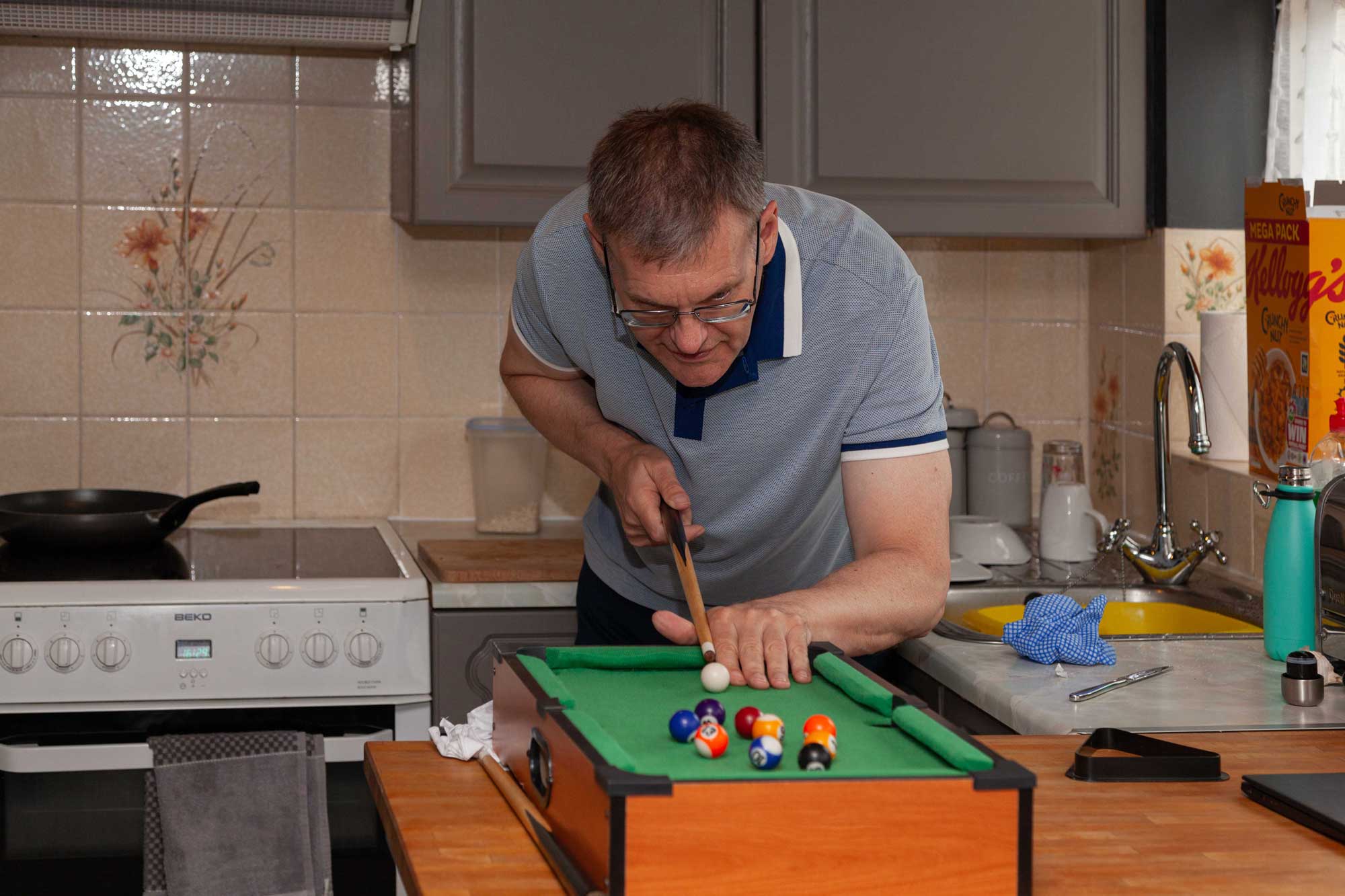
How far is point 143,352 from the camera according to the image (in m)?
2.58

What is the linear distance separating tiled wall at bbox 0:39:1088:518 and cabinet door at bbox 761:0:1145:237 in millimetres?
632

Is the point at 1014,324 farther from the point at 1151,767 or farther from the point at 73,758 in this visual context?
the point at 73,758

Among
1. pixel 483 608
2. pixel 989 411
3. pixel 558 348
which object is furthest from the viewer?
pixel 989 411

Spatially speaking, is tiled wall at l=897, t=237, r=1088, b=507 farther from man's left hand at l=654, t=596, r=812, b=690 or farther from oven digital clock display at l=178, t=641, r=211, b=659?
man's left hand at l=654, t=596, r=812, b=690

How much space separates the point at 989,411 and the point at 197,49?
62.7 inches

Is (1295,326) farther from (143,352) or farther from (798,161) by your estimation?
(143,352)

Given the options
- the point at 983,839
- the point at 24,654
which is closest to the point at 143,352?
the point at 24,654

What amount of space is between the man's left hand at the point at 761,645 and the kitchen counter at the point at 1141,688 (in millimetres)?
351

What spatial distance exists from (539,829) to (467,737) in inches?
9.9

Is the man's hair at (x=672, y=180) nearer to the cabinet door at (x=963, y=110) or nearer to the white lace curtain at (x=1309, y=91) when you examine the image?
the cabinet door at (x=963, y=110)

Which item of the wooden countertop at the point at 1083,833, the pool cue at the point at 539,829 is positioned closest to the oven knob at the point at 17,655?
the wooden countertop at the point at 1083,833

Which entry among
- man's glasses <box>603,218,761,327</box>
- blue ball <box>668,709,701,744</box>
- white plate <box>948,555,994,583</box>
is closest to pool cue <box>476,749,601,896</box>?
blue ball <box>668,709,701,744</box>

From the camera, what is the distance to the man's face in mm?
1279

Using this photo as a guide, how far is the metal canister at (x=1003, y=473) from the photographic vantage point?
269 cm
